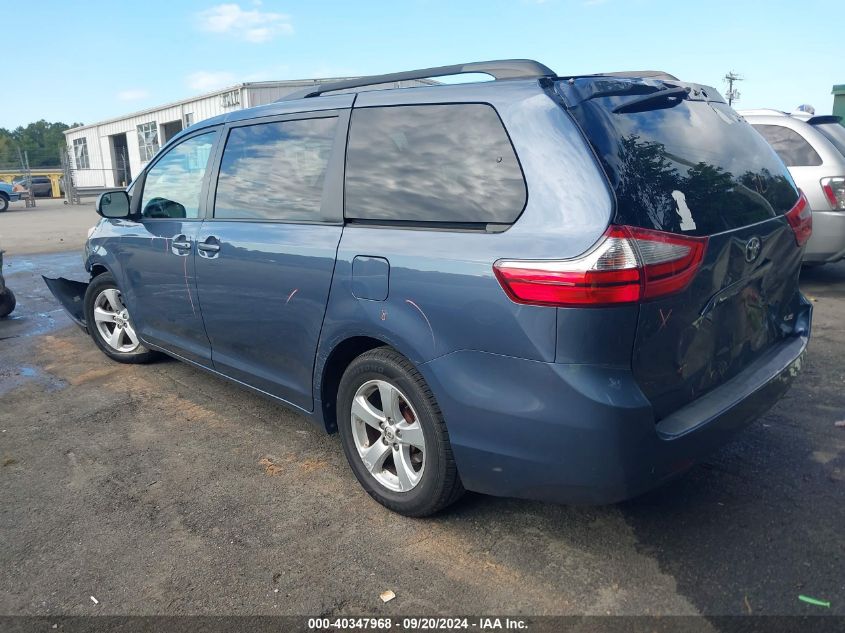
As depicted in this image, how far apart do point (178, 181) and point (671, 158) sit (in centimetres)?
306

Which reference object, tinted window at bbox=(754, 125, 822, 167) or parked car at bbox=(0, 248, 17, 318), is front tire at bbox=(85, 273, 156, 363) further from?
tinted window at bbox=(754, 125, 822, 167)

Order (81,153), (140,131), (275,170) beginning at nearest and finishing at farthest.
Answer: (275,170) → (140,131) → (81,153)

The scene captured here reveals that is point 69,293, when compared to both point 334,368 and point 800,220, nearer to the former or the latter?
point 334,368

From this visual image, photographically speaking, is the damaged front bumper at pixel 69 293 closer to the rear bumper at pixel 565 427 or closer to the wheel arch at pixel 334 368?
the wheel arch at pixel 334 368

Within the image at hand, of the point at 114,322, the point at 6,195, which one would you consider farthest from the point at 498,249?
the point at 6,195

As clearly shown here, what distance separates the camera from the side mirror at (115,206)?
4.64 m

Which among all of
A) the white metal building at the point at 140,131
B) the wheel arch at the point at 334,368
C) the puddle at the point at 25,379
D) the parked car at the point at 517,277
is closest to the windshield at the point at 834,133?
the parked car at the point at 517,277

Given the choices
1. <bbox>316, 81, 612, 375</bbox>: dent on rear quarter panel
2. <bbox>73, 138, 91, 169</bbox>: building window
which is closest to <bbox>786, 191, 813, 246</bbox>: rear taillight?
<bbox>316, 81, 612, 375</bbox>: dent on rear quarter panel

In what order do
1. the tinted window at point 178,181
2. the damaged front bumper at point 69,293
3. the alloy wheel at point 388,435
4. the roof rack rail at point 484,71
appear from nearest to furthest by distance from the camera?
the roof rack rail at point 484,71 < the alloy wheel at point 388,435 < the tinted window at point 178,181 < the damaged front bumper at point 69,293

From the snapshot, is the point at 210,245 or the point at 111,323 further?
the point at 111,323

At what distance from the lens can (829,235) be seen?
22.4 ft

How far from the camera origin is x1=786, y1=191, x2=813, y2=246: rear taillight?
10.1ft

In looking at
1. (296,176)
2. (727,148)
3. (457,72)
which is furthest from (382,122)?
(727,148)

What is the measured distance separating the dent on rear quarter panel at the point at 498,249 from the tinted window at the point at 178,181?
172 centimetres
